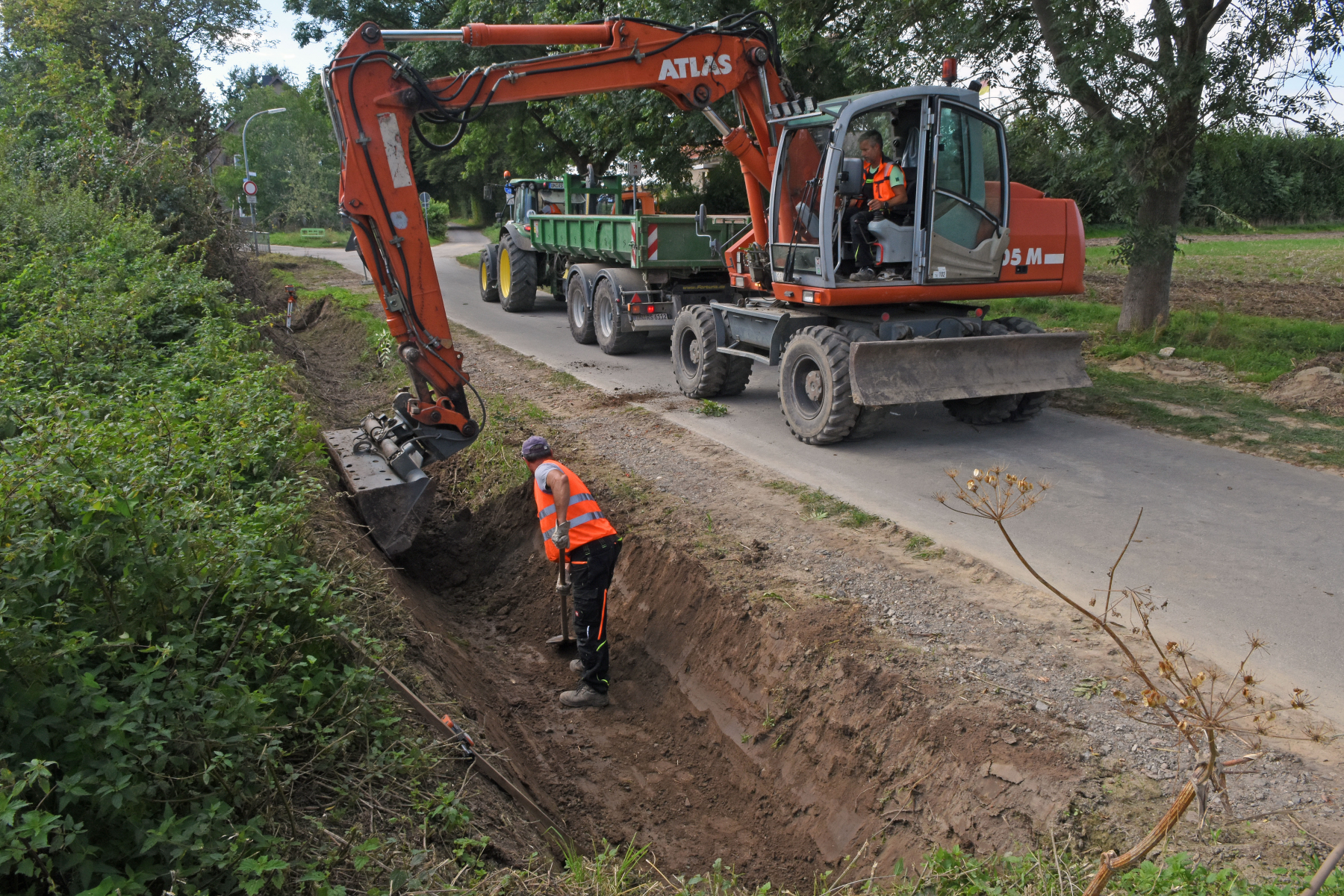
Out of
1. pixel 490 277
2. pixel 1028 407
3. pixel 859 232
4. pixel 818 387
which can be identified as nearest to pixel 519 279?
pixel 490 277

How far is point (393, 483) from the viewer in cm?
660

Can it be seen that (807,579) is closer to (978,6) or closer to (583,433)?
(583,433)

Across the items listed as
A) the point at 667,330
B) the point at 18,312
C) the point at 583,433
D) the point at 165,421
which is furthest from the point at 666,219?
the point at 165,421

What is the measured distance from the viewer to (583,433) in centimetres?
876

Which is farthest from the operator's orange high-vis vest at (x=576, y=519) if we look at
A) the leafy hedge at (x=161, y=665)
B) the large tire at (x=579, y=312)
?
the large tire at (x=579, y=312)

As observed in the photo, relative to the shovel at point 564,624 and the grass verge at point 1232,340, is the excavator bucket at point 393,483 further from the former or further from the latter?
the grass verge at point 1232,340

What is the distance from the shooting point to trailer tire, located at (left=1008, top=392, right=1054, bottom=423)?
8.71 meters

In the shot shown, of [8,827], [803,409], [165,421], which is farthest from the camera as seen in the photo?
[803,409]

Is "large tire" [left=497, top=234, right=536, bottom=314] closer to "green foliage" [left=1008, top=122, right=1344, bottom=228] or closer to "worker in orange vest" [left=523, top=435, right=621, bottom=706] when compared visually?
"green foliage" [left=1008, top=122, right=1344, bottom=228]

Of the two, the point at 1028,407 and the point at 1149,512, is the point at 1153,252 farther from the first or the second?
the point at 1149,512

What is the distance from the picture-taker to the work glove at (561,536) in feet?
17.7

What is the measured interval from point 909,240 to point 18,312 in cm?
799

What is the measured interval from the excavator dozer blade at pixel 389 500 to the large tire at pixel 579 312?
7487mm

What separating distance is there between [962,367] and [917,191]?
1.66 m
